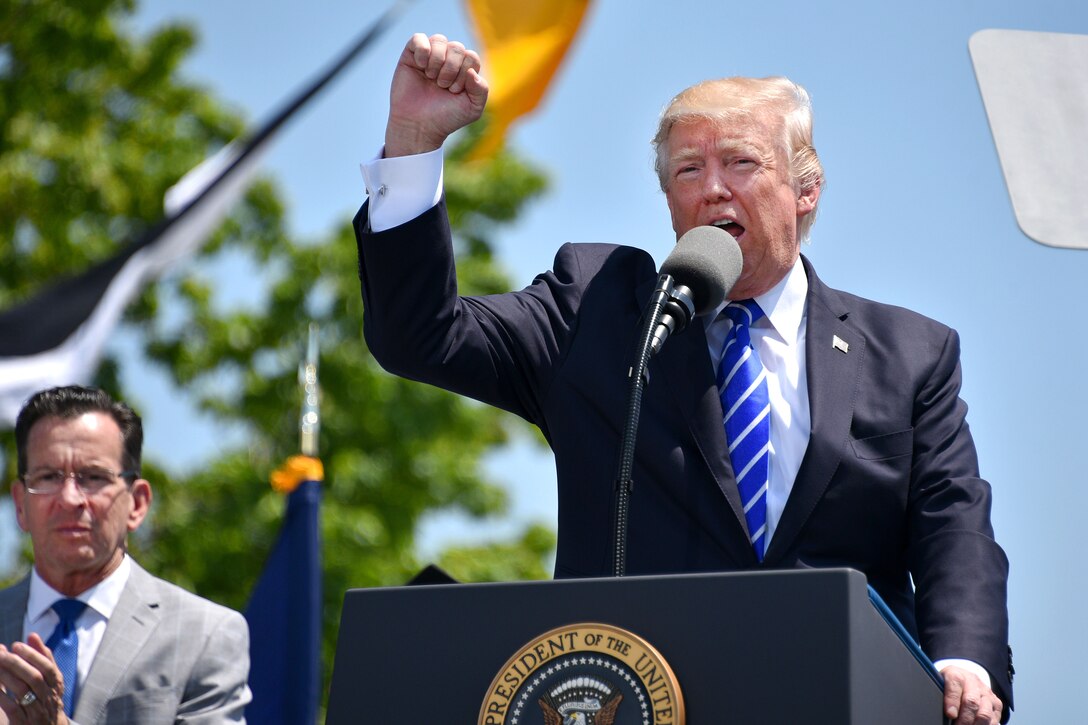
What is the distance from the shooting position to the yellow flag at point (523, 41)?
662 cm

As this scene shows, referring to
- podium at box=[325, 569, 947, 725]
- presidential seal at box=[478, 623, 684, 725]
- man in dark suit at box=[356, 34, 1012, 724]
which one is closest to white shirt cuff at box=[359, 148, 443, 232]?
man in dark suit at box=[356, 34, 1012, 724]

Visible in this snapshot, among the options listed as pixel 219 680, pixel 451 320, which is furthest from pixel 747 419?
pixel 219 680

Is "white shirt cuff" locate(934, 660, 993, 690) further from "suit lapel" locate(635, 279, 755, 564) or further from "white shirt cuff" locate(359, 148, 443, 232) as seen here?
"white shirt cuff" locate(359, 148, 443, 232)

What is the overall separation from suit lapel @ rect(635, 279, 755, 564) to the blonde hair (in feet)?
1.24

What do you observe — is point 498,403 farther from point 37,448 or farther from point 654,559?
point 37,448

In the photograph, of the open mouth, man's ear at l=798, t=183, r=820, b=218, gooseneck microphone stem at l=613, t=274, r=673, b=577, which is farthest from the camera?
man's ear at l=798, t=183, r=820, b=218

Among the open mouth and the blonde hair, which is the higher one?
the blonde hair

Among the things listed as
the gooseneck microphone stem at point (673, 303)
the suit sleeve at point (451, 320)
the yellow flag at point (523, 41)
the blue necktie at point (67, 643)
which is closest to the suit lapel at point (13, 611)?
the blue necktie at point (67, 643)

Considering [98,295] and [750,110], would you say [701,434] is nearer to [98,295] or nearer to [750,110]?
[750,110]

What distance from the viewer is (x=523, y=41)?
6.76 meters

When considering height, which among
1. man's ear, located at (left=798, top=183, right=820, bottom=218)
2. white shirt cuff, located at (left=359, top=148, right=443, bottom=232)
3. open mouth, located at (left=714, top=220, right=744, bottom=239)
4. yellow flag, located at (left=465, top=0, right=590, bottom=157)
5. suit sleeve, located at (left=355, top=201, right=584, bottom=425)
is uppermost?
yellow flag, located at (left=465, top=0, right=590, bottom=157)

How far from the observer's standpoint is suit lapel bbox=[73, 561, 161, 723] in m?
3.53

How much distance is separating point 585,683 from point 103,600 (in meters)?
2.18

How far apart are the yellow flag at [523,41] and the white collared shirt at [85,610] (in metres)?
3.19
